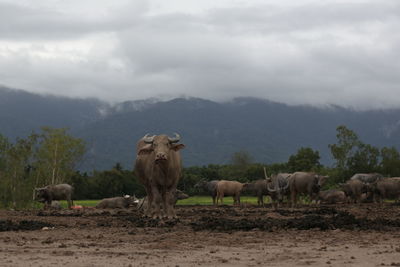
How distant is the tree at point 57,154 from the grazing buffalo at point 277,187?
28.3 metres

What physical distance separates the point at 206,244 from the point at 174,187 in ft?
26.2

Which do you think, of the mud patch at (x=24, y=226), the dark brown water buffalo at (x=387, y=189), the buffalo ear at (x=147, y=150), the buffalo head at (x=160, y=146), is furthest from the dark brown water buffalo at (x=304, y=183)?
the mud patch at (x=24, y=226)

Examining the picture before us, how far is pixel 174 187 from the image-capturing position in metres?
21.8

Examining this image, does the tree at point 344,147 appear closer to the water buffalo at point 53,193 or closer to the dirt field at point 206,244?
the water buffalo at point 53,193

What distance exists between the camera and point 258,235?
1549cm

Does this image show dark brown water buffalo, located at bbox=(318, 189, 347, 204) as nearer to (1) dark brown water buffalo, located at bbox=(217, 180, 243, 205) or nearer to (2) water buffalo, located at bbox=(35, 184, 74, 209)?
(1) dark brown water buffalo, located at bbox=(217, 180, 243, 205)

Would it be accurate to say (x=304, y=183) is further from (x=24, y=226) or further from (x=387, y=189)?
(x=24, y=226)

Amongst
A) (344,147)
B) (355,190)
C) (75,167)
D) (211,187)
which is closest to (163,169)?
(355,190)

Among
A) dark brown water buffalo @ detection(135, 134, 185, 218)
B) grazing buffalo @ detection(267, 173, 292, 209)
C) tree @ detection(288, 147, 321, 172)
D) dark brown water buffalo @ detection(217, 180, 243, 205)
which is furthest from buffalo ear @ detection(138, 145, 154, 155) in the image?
tree @ detection(288, 147, 321, 172)

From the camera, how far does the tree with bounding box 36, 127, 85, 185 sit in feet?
202

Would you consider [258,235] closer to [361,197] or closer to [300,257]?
[300,257]

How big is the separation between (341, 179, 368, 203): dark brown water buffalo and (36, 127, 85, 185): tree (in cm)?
2758

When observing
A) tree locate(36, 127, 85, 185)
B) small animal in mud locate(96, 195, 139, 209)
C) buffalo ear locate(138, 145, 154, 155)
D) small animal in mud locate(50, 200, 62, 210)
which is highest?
tree locate(36, 127, 85, 185)

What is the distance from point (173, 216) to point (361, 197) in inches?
1149
